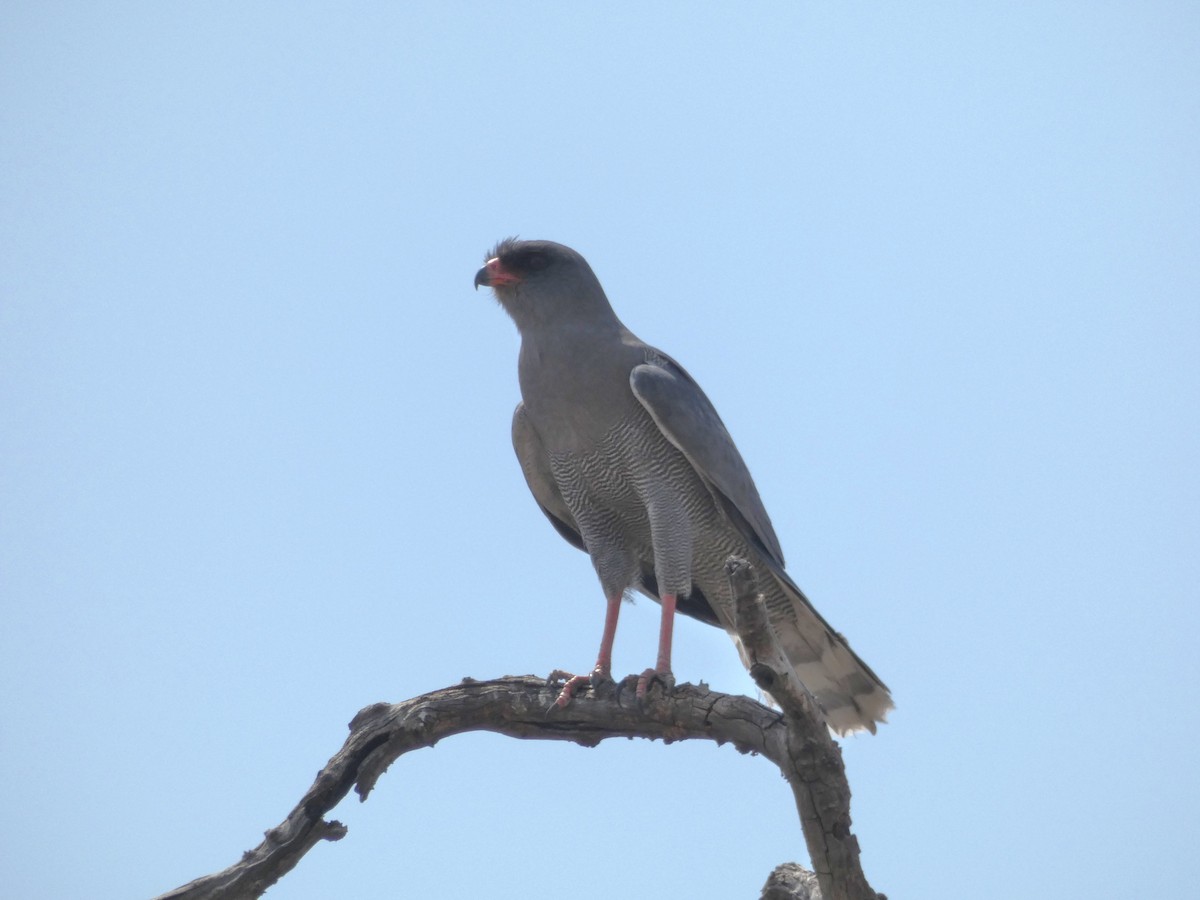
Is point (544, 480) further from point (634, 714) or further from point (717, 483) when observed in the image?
point (634, 714)

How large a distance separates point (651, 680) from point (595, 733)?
0.50m

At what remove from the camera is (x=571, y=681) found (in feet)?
21.9

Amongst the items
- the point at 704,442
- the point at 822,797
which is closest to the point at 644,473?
the point at 704,442

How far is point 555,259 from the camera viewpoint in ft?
26.9

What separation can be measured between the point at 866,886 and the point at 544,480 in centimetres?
403

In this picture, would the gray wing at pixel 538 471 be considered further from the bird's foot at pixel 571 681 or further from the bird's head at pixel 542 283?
the bird's foot at pixel 571 681

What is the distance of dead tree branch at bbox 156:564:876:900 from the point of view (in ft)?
16.4

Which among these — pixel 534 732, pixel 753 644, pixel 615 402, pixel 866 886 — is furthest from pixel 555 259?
pixel 866 886

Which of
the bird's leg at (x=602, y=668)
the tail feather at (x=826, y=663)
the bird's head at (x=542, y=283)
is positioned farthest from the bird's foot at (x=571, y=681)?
the bird's head at (x=542, y=283)

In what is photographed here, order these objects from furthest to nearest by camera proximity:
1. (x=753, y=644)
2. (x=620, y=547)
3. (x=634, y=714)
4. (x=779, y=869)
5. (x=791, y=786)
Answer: (x=620, y=547), (x=634, y=714), (x=779, y=869), (x=791, y=786), (x=753, y=644)

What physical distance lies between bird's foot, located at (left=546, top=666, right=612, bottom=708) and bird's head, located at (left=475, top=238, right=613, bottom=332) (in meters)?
2.49

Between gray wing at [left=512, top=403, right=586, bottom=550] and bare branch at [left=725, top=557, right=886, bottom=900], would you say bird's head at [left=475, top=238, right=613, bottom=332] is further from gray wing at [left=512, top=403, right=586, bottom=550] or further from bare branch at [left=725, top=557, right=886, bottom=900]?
bare branch at [left=725, top=557, right=886, bottom=900]

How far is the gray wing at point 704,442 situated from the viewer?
24.5ft

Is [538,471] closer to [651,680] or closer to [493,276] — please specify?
[493,276]
